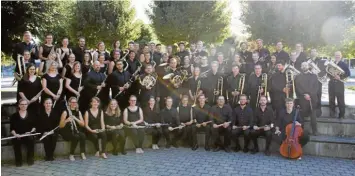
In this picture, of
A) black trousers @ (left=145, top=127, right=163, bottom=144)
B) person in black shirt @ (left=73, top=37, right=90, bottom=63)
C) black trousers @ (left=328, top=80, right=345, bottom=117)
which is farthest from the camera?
person in black shirt @ (left=73, top=37, right=90, bottom=63)

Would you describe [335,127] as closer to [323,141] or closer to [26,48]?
[323,141]

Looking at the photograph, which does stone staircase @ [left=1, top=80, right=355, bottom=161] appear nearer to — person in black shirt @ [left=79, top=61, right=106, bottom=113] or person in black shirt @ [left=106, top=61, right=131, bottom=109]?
person in black shirt @ [left=79, top=61, right=106, bottom=113]

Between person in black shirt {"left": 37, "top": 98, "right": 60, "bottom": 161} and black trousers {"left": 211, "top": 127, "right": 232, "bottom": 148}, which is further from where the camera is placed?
black trousers {"left": 211, "top": 127, "right": 232, "bottom": 148}

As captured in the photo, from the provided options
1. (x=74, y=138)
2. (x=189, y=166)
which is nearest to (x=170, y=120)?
(x=189, y=166)

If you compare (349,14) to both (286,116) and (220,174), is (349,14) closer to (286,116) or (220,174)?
(286,116)

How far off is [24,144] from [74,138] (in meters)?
1.00

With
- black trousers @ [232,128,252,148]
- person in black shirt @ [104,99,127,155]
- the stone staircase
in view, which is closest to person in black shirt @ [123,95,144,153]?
person in black shirt @ [104,99,127,155]

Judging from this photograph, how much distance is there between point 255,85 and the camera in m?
8.85

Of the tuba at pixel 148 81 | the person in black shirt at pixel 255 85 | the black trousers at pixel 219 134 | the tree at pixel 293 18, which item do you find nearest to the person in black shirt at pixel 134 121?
the tuba at pixel 148 81

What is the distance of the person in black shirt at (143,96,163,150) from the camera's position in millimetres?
8562

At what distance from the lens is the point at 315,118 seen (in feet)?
27.7

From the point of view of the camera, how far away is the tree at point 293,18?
1703 centimetres

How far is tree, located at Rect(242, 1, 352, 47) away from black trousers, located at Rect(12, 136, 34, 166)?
13.8 meters

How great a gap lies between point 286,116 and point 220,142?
1.69 meters
